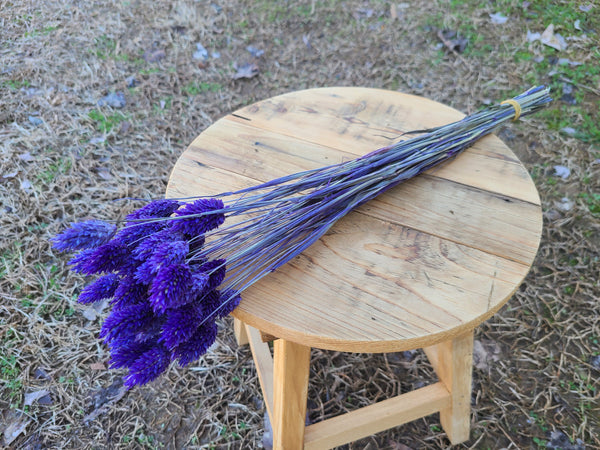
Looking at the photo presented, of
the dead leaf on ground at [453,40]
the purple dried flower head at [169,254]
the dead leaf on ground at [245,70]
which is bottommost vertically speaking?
the dead leaf on ground at [245,70]

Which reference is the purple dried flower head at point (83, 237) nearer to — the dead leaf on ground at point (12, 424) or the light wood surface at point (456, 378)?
the light wood surface at point (456, 378)

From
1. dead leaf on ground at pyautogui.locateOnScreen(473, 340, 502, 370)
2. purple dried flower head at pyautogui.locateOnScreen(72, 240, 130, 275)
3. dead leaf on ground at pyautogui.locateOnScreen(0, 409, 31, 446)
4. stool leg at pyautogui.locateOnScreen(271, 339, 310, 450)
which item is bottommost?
dead leaf on ground at pyautogui.locateOnScreen(473, 340, 502, 370)

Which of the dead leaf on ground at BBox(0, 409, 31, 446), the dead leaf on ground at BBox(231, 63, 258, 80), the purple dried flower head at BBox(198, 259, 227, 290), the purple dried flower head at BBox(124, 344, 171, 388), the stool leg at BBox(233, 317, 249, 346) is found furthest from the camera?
the dead leaf on ground at BBox(231, 63, 258, 80)

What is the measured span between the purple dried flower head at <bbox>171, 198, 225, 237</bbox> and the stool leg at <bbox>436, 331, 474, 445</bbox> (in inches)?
29.8

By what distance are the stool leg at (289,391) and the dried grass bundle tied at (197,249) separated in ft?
0.77

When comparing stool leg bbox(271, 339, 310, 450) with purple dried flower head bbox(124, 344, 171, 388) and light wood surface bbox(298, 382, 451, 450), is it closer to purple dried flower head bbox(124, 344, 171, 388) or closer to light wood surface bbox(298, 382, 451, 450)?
light wood surface bbox(298, 382, 451, 450)

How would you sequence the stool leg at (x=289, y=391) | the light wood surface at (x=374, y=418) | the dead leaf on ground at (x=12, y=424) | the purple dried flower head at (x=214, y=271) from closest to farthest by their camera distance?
the purple dried flower head at (x=214, y=271) < the stool leg at (x=289, y=391) < the light wood surface at (x=374, y=418) < the dead leaf on ground at (x=12, y=424)

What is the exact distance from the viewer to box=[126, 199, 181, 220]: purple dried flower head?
0.88 metres

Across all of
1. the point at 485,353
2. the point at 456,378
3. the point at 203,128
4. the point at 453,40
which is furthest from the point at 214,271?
the point at 453,40

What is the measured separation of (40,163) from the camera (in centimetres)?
220

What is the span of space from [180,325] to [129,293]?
0.12m

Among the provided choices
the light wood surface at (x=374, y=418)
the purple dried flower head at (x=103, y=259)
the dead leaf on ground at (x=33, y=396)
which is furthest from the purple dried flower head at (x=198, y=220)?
the dead leaf on ground at (x=33, y=396)

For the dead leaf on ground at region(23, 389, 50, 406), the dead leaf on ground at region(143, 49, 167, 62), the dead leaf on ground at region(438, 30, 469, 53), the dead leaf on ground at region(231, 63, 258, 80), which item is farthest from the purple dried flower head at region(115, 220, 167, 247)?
the dead leaf on ground at region(438, 30, 469, 53)

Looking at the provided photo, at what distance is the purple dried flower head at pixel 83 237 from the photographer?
0.77 meters
